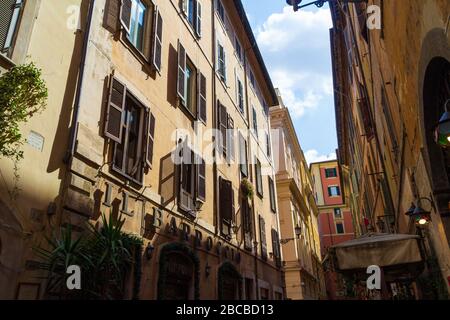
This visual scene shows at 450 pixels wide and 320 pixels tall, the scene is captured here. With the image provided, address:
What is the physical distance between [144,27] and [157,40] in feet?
1.53

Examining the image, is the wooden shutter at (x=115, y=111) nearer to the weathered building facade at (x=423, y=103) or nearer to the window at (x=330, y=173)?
the weathered building facade at (x=423, y=103)

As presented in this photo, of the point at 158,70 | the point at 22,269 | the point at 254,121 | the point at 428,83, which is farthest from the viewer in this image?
the point at 254,121

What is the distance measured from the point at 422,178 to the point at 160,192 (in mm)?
5248

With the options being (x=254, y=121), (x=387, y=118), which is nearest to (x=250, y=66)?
(x=254, y=121)

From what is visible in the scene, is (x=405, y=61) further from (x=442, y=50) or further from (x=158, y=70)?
(x=158, y=70)

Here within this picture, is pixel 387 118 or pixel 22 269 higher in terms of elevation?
pixel 387 118

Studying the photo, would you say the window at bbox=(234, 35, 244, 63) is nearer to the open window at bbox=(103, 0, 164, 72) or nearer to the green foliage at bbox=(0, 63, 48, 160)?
the open window at bbox=(103, 0, 164, 72)

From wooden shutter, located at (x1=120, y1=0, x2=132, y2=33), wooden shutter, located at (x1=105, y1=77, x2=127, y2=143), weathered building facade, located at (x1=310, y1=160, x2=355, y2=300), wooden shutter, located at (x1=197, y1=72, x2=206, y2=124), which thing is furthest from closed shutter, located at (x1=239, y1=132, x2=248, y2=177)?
weathered building facade, located at (x1=310, y1=160, x2=355, y2=300)

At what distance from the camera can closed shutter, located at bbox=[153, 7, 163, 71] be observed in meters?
8.60

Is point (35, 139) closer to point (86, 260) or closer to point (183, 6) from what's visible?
point (86, 260)

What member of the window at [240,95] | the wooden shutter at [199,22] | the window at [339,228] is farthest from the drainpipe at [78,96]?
the window at [339,228]

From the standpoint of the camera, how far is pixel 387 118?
33.5 ft

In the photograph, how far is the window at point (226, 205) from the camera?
11.6 m
